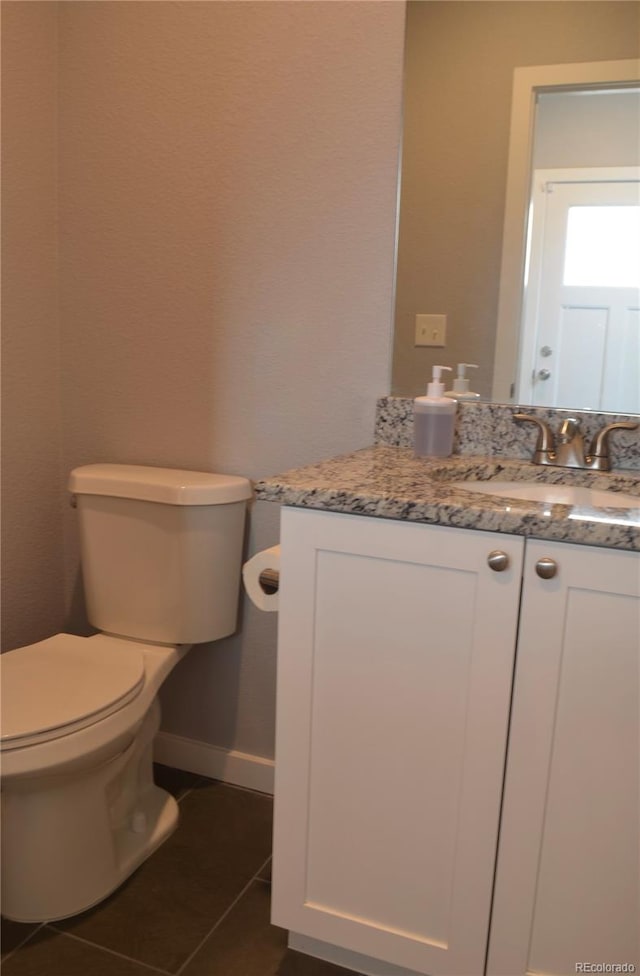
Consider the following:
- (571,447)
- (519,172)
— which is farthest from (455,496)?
(519,172)

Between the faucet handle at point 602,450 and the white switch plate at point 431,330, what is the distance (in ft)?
1.22

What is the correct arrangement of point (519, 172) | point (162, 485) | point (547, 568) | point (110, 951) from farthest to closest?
point (162, 485) → point (519, 172) → point (110, 951) → point (547, 568)

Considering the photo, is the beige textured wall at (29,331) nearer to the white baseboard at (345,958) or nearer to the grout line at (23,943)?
the grout line at (23,943)

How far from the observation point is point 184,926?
151 cm

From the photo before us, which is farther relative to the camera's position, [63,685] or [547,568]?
[63,685]

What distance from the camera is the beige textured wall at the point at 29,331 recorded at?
5.89 feet

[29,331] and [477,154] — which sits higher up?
[477,154]

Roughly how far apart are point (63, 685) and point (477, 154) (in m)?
1.31

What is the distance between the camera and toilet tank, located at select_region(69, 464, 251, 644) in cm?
172

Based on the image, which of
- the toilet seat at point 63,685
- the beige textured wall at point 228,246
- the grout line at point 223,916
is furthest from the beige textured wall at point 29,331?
the grout line at point 223,916

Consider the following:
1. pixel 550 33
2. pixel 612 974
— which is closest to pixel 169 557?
pixel 612 974

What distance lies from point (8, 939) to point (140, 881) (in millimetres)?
265

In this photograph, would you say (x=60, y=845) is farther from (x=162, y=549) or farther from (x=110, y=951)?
(x=162, y=549)

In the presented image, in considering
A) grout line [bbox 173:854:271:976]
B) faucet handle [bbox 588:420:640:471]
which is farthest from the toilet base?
faucet handle [bbox 588:420:640:471]
